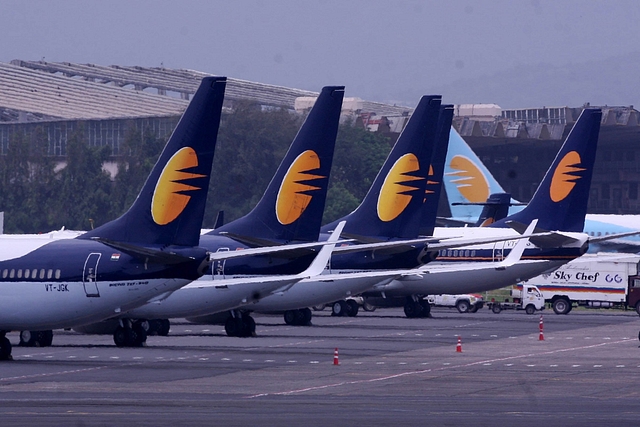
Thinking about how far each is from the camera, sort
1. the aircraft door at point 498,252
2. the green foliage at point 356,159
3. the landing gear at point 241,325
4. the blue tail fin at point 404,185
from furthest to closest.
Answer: the green foliage at point 356,159 → the aircraft door at point 498,252 → the blue tail fin at point 404,185 → the landing gear at point 241,325

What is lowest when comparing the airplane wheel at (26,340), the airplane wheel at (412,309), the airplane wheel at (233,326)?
the airplane wheel at (26,340)

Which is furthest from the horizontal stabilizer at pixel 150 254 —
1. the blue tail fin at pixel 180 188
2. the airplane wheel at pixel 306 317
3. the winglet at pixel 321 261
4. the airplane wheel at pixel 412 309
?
the airplane wheel at pixel 412 309

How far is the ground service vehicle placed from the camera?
229ft

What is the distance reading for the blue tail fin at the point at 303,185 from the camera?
43.6 meters

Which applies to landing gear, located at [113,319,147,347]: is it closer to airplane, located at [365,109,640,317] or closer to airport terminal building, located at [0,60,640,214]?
airplane, located at [365,109,640,317]

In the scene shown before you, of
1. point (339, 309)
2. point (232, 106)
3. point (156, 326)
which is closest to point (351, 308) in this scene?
point (339, 309)

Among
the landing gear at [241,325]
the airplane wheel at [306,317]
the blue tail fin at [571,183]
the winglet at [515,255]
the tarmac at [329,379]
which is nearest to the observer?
the tarmac at [329,379]

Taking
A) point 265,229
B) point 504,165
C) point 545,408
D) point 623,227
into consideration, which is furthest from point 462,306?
point 504,165

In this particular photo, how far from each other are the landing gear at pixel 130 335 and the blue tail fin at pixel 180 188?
6068 mm

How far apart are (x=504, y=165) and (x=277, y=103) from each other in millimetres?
34161

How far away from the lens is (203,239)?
4303 cm

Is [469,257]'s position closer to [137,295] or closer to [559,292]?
[559,292]

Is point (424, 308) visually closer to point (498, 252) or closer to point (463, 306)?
point (498, 252)

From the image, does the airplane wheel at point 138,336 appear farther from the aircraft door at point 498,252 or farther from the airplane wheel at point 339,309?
the aircraft door at point 498,252
